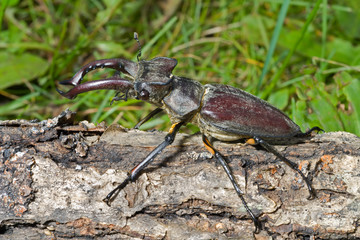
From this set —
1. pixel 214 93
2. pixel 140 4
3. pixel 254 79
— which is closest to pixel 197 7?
pixel 140 4

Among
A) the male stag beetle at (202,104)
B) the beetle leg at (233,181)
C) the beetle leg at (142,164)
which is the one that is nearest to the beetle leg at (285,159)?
the male stag beetle at (202,104)

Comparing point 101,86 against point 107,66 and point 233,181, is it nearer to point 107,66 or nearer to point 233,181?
point 107,66

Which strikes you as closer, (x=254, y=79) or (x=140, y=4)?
(x=254, y=79)

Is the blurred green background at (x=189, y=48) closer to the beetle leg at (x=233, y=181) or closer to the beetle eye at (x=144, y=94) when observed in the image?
the beetle eye at (x=144, y=94)

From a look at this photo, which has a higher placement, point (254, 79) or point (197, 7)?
point (197, 7)

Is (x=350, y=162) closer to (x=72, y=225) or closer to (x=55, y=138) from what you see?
(x=72, y=225)

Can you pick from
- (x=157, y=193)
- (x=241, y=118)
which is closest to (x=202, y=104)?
(x=241, y=118)
